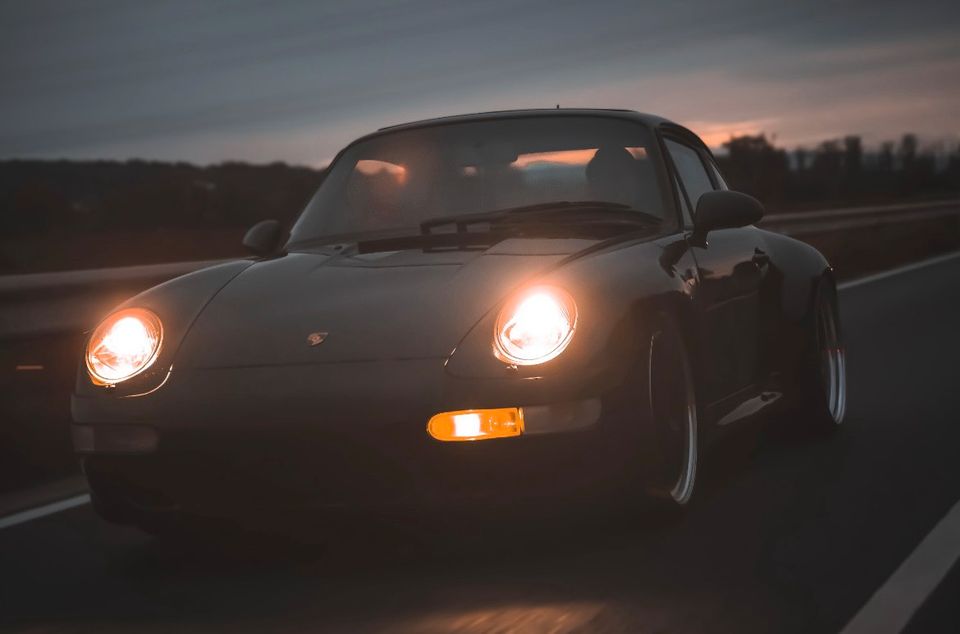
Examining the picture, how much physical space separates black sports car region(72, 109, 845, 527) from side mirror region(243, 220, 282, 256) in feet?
0.06

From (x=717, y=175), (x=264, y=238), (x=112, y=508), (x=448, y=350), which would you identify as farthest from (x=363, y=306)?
(x=717, y=175)

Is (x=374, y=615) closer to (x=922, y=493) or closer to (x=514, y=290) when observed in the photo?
(x=514, y=290)

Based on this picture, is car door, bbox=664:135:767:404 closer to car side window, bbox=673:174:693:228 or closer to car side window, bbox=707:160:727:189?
car side window, bbox=673:174:693:228

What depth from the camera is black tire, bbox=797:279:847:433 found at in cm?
662

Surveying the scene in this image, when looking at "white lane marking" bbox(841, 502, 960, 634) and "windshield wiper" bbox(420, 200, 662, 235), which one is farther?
"windshield wiper" bbox(420, 200, 662, 235)

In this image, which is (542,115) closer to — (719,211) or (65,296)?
(719,211)

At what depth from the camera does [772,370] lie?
6.29 meters

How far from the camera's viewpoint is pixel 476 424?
413cm

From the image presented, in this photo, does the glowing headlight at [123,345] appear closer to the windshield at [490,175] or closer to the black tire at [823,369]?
the windshield at [490,175]

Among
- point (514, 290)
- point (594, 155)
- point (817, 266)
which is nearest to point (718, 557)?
point (514, 290)

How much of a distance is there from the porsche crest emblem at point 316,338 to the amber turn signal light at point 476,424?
465 mm

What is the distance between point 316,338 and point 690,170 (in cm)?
246

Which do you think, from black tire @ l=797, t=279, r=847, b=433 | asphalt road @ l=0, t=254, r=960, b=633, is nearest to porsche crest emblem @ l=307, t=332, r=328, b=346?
asphalt road @ l=0, t=254, r=960, b=633

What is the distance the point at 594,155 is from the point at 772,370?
125 centimetres
